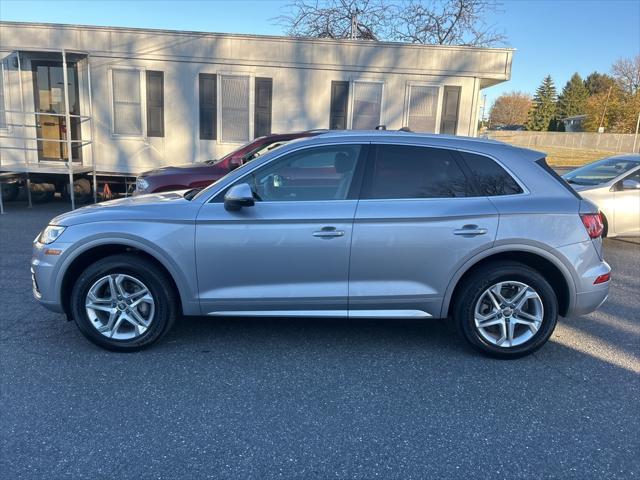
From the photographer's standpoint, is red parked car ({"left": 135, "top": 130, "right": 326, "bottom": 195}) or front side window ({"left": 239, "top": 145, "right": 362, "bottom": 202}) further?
red parked car ({"left": 135, "top": 130, "right": 326, "bottom": 195})

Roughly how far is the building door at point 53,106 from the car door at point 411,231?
9614 mm

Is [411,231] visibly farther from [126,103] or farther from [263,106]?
[126,103]

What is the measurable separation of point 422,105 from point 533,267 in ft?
25.6

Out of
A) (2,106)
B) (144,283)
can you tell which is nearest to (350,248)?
(144,283)

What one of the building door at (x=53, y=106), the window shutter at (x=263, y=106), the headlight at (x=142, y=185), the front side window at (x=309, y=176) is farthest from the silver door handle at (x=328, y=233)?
the building door at (x=53, y=106)

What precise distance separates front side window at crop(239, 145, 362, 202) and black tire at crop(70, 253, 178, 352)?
1.00 m

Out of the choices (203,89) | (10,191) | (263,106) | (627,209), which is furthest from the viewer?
(10,191)

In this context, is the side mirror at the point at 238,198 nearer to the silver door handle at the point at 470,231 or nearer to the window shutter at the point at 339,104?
the silver door handle at the point at 470,231

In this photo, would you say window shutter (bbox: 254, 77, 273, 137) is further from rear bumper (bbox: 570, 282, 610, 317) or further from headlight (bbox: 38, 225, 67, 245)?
rear bumper (bbox: 570, 282, 610, 317)

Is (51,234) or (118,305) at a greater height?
(51,234)

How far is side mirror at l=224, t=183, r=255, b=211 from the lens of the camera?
12.0ft

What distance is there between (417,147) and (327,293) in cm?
137

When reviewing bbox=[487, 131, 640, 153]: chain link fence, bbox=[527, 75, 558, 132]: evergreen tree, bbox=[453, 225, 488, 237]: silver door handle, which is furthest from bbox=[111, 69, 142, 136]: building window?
bbox=[527, 75, 558, 132]: evergreen tree

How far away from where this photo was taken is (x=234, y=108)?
11.0 meters
